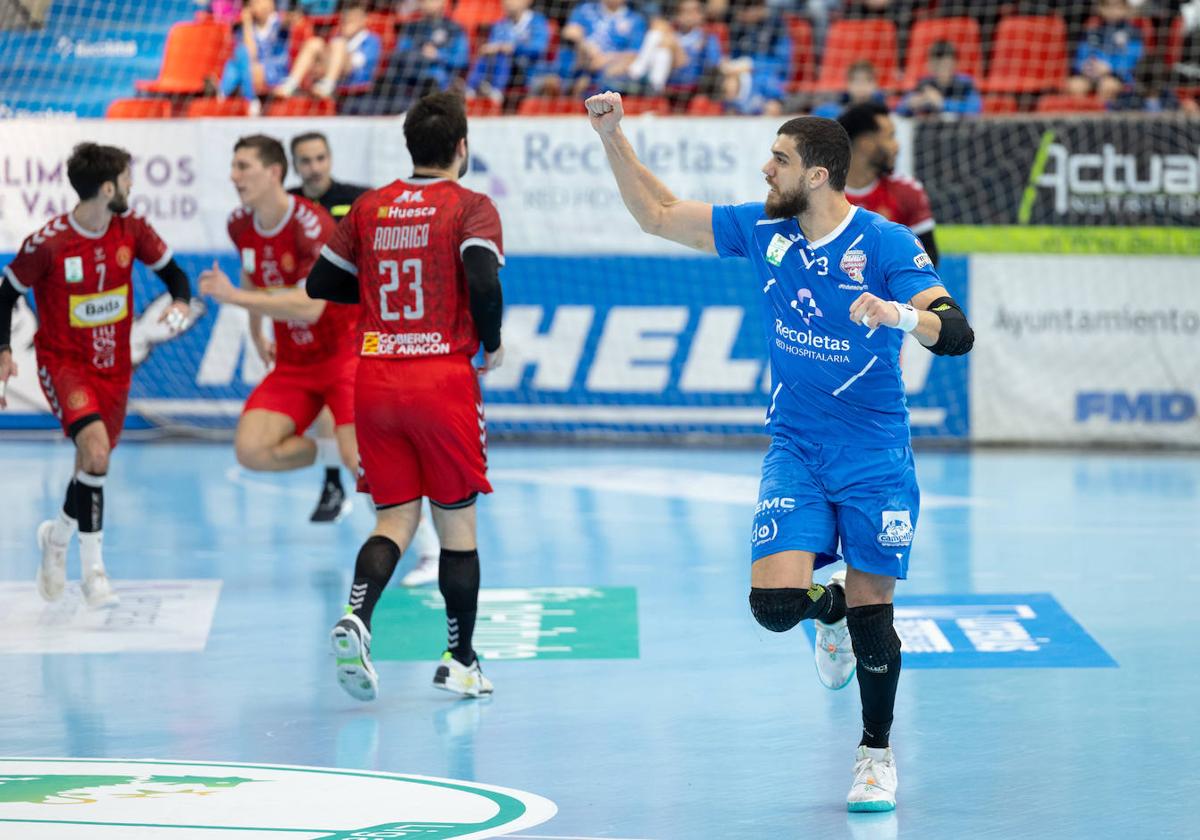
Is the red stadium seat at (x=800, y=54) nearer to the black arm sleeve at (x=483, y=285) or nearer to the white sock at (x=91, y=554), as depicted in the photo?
the white sock at (x=91, y=554)

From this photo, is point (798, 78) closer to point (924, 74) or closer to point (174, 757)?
point (924, 74)

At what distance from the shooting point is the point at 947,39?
1548 cm

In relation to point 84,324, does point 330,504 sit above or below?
below

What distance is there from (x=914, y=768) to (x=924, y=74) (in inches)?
421

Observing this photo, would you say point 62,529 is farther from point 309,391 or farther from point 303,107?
point 303,107

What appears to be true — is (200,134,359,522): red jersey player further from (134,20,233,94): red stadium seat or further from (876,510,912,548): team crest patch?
(134,20,233,94): red stadium seat

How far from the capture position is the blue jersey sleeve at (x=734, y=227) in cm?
542

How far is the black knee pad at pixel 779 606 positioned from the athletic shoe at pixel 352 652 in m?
1.45

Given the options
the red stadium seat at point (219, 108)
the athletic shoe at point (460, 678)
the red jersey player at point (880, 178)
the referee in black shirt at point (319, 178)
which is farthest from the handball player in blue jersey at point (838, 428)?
the red stadium seat at point (219, 108)

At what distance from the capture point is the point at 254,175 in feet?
27.7

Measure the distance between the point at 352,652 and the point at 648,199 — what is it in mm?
1839

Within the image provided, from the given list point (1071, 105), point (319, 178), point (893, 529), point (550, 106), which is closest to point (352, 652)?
→ point (893, 529)

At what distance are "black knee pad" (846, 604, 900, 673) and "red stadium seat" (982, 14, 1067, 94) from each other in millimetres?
10837

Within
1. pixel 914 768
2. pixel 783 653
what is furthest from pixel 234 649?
pixel 914 768
